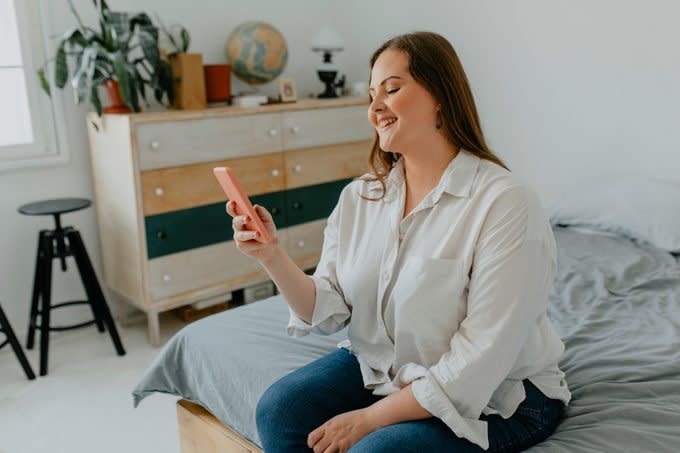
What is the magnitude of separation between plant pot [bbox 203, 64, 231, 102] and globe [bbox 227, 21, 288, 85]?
0.45 feet

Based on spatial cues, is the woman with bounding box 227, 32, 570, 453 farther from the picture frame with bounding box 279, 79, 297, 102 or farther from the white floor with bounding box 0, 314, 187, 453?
the picture frame with bounding box 279, 79, 297, 102

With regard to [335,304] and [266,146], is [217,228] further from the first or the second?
[335,304]

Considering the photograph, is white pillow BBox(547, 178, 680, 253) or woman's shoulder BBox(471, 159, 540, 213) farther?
white pillow BBox(547, 178, 680, 253)

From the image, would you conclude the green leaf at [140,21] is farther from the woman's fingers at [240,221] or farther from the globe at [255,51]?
the woman's fingers at [240,221]

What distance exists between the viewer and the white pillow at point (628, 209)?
2332mm

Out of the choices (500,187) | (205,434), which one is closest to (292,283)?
(500,187)

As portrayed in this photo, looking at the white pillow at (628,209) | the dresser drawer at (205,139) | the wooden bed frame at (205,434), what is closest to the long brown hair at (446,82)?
the wooden bed frame at (205,434)

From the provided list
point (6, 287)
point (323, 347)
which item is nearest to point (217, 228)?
point (6, 287)

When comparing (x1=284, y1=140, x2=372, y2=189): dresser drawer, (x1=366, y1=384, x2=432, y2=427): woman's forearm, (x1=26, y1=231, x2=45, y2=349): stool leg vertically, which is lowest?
(x1=26, y1=231, x2=45, y2=349): stool leg

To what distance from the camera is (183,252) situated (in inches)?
113

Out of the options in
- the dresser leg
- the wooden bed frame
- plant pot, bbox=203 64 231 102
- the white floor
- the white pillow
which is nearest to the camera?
the wooden bed frame

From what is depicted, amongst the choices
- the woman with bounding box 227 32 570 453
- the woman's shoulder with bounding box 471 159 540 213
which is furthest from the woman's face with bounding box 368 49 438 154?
the woman's shoulder with bounding box 471 159 540 213

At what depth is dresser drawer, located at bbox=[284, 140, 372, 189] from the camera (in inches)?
124

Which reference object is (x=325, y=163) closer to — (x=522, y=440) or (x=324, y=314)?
(x=324, y=314)
